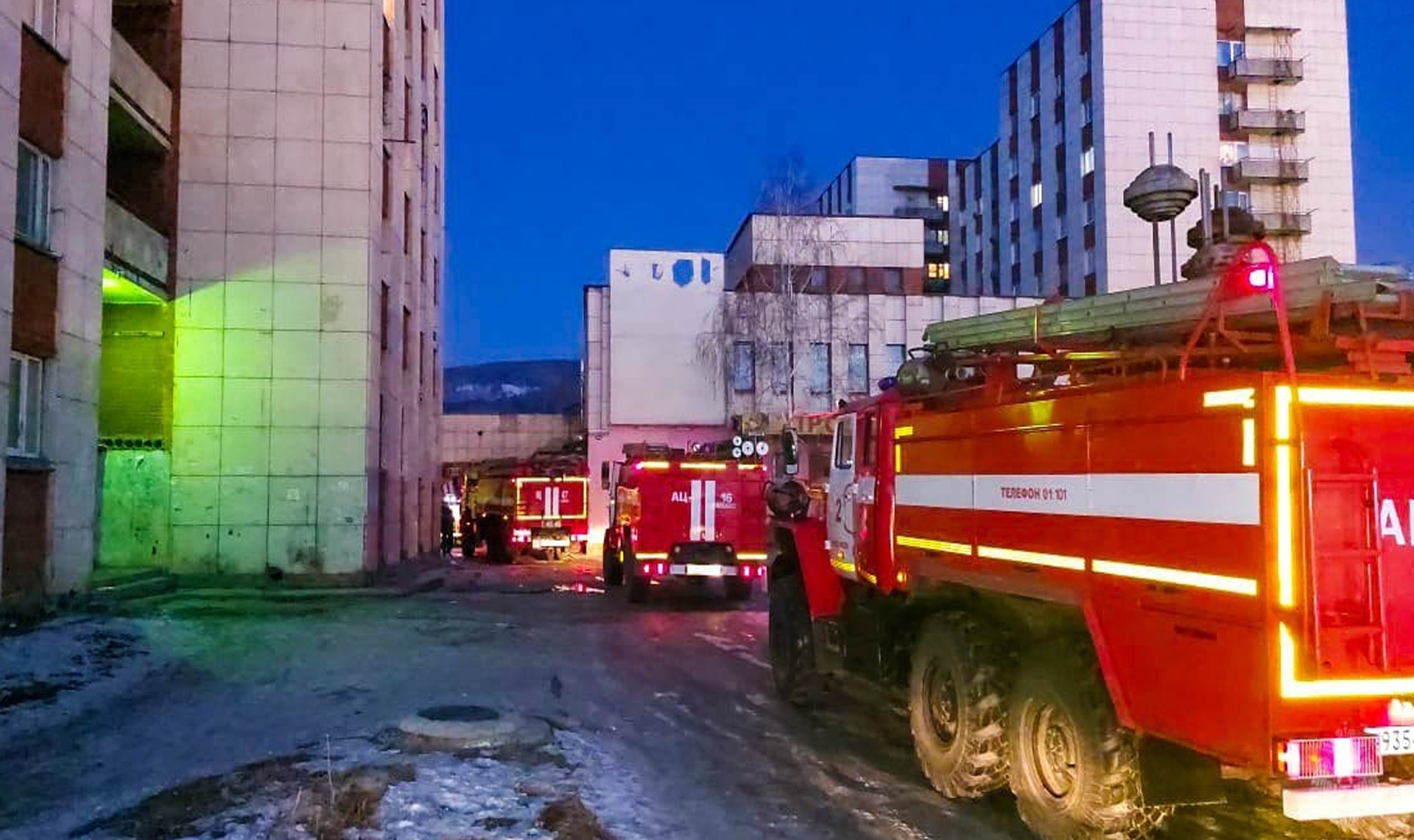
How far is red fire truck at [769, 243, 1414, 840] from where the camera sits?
186 inches

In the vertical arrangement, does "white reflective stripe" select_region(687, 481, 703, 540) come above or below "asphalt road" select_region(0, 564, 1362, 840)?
above

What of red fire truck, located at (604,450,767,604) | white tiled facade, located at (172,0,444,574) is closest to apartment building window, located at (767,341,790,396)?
white tiled facade, located at (172,0,444,574)

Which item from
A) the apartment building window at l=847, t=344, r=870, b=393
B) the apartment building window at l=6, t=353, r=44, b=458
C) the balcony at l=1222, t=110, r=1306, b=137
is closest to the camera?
the apartment building window at l=6, t=353, r=44, b=458

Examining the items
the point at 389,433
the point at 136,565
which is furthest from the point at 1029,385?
the point at 389,433

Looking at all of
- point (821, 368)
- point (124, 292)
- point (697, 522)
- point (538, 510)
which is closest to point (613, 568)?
point (697, 522)

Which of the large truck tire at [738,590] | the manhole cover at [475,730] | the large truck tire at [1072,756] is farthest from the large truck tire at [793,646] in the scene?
the large truck tire at [738,590]

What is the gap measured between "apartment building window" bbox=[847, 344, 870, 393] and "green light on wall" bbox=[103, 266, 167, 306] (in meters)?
23.6

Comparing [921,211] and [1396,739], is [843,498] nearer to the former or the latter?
[1396,739]

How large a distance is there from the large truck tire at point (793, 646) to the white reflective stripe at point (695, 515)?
827cm

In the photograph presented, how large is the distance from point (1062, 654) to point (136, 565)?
2075cm

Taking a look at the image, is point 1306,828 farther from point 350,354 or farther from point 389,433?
point 389,433

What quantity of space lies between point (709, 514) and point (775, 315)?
19.1 m

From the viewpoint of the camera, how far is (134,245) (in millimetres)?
19734

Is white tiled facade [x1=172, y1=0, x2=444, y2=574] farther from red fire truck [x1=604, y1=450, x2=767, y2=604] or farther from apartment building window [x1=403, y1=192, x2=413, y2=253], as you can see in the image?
red fire truck [x1=604, y1=450, x2=767, y2=604]
